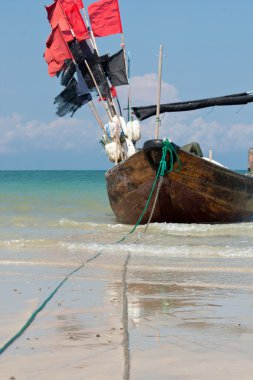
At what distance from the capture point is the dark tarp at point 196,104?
14.7 metres

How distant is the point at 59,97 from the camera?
1512 cm

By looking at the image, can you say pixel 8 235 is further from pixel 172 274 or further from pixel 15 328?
pixel 15 328

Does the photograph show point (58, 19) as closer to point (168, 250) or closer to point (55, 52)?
point (55, 52)

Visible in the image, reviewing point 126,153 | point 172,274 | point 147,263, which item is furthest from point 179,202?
point 172,274

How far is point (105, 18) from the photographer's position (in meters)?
15.0

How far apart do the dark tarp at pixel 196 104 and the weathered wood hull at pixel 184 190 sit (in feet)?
5.90

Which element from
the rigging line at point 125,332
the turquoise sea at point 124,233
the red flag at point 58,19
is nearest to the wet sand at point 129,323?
the rigging line at point 125,332

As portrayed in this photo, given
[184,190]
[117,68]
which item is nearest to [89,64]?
[117,68]

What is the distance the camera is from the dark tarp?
14.7m

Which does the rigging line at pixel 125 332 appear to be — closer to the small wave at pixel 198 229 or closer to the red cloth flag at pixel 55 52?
the small wave at pixel 198 229

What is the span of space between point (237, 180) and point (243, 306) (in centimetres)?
818

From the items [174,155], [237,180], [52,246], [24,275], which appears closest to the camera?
[24,275]

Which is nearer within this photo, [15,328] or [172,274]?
[15,328]

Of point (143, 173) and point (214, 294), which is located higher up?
point (143, 173)
